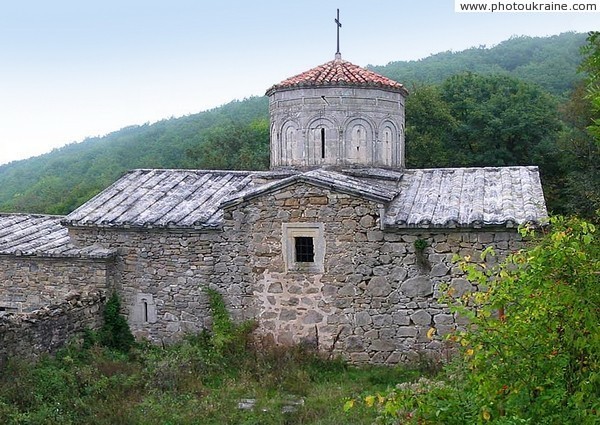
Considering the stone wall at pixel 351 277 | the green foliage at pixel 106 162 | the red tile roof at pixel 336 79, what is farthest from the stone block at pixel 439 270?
the green foliage at pixel 106 162

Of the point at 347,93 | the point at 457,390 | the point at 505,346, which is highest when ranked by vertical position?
the point at 347,93

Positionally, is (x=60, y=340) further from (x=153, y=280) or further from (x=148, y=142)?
(x=148, y=142)

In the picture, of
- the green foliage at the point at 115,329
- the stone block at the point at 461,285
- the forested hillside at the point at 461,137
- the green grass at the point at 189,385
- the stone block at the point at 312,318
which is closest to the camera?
the green grass at the point at 189,385

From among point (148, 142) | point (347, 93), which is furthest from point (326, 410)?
point (148, 142)

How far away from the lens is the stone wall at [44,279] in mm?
10977

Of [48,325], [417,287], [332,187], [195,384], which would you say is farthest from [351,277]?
[48,325]

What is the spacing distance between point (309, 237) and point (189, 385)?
2786 millimetres

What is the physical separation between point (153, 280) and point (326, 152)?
3608mm

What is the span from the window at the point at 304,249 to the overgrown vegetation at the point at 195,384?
1.33m

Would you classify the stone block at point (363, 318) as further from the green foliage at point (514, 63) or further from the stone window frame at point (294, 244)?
the green foliage at point (514, 63)

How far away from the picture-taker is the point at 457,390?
13.5ft

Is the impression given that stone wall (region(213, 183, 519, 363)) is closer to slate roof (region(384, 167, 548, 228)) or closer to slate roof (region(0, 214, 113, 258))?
slate roof (region(384, 167, 548, 228))

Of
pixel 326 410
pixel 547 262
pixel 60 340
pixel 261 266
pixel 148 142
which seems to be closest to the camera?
pixel 547 262

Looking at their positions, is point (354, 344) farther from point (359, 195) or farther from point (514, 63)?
point (514, 63)
